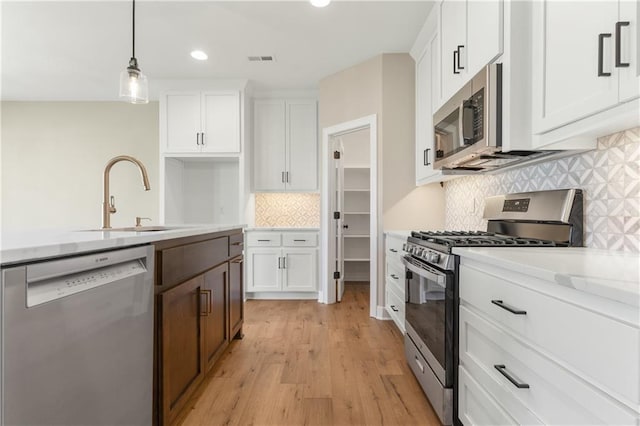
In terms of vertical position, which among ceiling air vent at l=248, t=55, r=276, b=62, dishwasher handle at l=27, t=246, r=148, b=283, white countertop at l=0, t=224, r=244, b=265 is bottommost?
dishwasher handle at l=27, t=246, r=148, b=283

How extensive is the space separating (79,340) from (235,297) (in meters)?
1.52

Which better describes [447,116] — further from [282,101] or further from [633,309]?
[282,101]

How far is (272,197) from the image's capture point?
4352 millimetres

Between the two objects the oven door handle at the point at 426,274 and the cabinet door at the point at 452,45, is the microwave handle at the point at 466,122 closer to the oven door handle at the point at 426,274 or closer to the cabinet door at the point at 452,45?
the cabinet door at the point at 452,45

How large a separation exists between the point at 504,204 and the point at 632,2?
49.6 inches

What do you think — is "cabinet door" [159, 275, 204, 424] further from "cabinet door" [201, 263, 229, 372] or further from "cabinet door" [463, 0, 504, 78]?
"cabinet door" [463, 0, 504, 78]

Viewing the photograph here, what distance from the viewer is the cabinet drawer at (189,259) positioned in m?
1.40

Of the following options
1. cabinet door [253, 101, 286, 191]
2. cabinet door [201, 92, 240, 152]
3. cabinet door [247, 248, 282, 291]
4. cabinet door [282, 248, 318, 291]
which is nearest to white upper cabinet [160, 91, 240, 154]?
cabinet door [201, 92, 240, 152]

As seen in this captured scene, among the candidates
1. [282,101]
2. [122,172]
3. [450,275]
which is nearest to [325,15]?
[282,101]

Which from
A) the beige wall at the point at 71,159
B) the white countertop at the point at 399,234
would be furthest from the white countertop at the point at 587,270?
the beige wall at the point at 71,159

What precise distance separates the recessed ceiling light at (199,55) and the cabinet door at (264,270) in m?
2.17

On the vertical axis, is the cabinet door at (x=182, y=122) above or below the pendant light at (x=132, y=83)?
above

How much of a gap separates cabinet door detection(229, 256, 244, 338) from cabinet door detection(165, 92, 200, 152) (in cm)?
204

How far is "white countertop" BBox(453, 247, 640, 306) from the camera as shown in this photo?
0.67 metres
